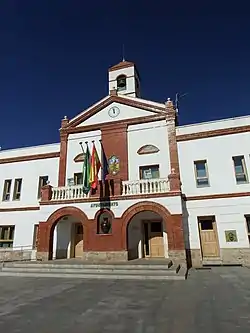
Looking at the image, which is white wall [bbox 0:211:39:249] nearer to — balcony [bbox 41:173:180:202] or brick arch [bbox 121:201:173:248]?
balcony [bbox 41:173:180:202]

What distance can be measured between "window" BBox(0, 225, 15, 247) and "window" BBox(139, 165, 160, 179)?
1005 cm

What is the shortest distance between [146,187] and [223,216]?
4.59 metres

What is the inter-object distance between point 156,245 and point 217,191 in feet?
15.5

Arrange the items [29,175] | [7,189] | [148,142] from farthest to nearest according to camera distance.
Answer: [7,189]
[29,175]
[148,142]

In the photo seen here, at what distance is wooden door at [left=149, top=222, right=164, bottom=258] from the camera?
15.0 m

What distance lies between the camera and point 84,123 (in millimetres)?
18766

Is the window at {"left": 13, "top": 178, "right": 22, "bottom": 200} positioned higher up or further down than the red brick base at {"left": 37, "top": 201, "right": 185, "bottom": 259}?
higher up

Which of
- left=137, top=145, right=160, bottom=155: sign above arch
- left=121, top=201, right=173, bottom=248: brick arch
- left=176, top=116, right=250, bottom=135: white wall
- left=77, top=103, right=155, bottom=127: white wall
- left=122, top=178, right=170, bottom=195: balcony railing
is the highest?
left=77, top=103, right=155, bottom=127: white wall

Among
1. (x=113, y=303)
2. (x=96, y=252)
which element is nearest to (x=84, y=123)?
(x=96, y=252)

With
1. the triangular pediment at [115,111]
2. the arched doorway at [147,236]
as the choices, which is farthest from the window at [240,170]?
the triangular pediment at [115,111]

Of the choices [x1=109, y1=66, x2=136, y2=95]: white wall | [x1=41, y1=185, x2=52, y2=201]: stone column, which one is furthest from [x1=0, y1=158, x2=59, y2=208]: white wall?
[x1=109, y1=66, x2=136, y2=95]: white wall

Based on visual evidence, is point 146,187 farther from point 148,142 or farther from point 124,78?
point 124,78

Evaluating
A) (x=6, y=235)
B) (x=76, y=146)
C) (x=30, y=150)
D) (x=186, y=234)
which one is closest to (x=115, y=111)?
(x=76, y=146)

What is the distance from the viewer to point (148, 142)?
16688 millimetres
